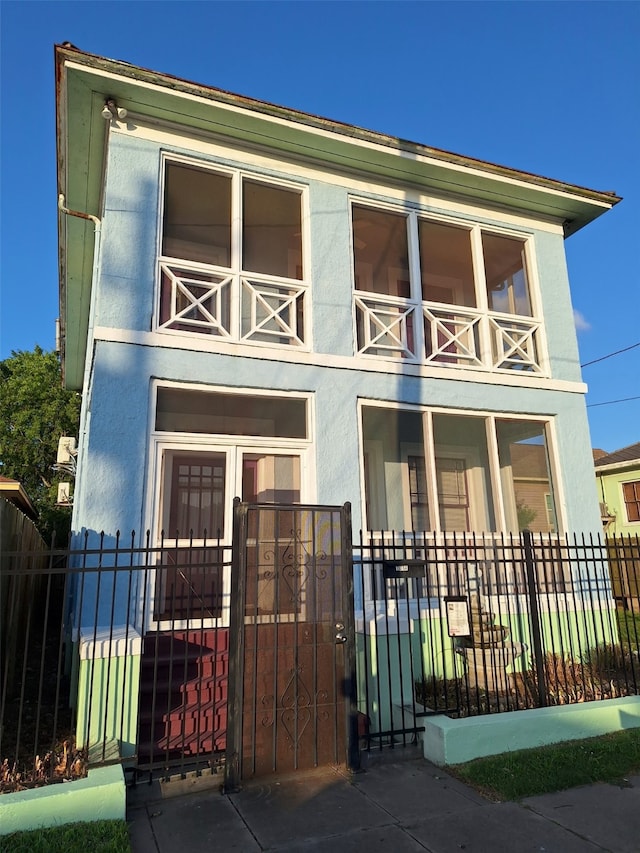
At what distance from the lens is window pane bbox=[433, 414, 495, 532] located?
9977mm

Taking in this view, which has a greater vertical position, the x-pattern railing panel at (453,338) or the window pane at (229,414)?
the x-pattern railing panel at (453,338)

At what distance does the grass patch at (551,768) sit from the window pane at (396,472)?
163 inches

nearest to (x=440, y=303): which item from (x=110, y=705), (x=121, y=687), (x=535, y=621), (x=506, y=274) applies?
(x=506, y=274)

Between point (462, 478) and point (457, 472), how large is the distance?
0.49 feet

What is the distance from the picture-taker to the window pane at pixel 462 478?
9.98 meters

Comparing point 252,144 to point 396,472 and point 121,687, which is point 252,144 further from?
point 121,687

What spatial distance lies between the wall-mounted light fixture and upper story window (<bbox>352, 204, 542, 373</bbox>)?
346cm

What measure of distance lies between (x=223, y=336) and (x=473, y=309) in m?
4.08

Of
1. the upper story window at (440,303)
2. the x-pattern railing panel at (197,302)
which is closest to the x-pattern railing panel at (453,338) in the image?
the upper story window at (440,303)

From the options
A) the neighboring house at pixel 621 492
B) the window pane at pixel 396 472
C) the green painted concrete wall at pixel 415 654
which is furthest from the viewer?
the neighboring house at pixel 621 492

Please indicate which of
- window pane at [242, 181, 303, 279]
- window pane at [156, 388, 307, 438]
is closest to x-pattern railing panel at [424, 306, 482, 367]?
window pane at [156, 388, 307, 438]

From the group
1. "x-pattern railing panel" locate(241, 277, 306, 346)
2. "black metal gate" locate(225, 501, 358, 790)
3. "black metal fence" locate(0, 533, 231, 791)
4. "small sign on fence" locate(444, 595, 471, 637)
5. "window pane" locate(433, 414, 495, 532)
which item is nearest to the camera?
"black metal fence" locate(0, 533, 231, 791)

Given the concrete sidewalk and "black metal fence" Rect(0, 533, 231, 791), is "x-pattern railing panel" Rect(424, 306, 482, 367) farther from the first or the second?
the concrete sidewalk

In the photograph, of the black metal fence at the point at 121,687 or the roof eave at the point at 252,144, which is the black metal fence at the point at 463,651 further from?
the roof eave at the point at 252,144
